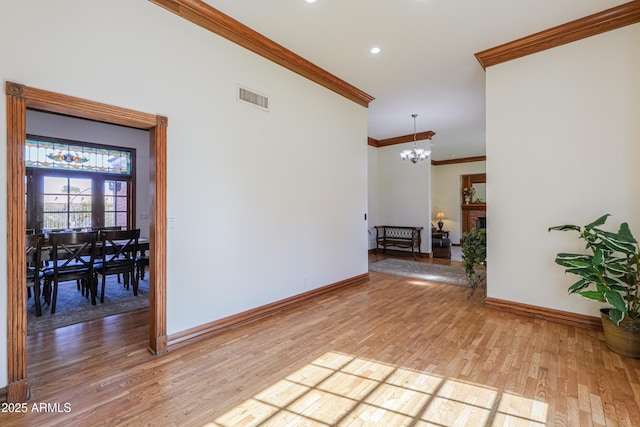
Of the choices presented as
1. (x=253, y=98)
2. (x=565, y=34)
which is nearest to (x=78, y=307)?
(x=253, y=98)

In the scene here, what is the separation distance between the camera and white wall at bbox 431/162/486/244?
1136cm

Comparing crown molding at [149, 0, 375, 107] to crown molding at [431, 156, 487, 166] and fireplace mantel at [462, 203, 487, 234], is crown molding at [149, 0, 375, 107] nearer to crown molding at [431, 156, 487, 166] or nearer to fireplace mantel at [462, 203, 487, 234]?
crown molding at [431, 156, 487, 166]

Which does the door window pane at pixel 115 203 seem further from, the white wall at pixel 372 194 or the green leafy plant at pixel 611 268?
the green leafy plant at pixel 611 268

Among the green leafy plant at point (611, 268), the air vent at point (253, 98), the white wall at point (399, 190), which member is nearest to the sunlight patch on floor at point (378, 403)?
the green leafy plant at point (611, 268)

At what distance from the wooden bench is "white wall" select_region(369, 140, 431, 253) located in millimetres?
188

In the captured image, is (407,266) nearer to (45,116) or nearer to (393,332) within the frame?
(393,332)

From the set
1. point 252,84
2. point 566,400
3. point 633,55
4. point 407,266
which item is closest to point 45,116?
point 252,84

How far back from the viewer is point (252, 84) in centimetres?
343

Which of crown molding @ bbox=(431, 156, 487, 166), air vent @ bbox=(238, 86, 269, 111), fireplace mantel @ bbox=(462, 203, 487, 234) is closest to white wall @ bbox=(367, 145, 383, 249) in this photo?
crown molding @ bbox=(431, 156, 487, 166)

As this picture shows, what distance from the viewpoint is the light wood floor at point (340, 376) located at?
1833 mm

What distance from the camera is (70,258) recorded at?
3680mm

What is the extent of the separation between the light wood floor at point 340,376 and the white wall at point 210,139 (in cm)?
47

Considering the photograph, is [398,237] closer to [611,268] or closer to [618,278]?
[618,278]

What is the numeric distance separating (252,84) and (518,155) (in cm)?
332
